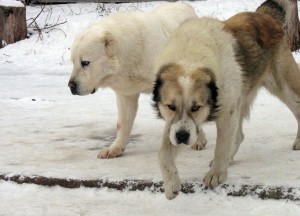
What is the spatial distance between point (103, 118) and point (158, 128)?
941 mm

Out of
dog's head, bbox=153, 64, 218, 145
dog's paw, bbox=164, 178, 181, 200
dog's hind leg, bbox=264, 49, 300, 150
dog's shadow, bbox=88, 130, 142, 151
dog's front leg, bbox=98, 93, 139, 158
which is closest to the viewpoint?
dog's head, bbox=153, 64, 218, 145

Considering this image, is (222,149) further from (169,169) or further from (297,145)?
(297,145)

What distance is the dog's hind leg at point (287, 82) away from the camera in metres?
5.05

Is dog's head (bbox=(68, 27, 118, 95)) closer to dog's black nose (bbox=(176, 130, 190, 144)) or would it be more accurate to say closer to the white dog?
the white dog

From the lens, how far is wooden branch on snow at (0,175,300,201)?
4016 millimetres

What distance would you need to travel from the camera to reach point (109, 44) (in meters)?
5.37

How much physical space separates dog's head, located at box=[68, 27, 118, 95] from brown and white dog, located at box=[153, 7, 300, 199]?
3.74 ft

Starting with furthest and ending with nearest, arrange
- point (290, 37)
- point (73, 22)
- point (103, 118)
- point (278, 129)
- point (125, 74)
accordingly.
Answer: point (73, 22)
point (290, 37)
point (103, 118)
point (278, 129)
point (125, 74)

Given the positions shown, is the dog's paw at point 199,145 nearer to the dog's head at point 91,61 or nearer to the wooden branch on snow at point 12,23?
the dog's head at point 91,61

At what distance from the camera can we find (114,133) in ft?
20.5

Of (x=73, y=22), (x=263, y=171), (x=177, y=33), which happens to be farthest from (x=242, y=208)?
(x=73, y=22)

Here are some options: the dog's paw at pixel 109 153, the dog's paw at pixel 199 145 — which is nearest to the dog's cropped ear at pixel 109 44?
the dog's paw at pixel 109 153

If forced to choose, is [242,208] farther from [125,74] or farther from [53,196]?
[125,74]

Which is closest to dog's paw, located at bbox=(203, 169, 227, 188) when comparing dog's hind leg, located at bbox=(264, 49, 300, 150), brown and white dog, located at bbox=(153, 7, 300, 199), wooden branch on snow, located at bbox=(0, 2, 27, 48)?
brown and white dog, located at bbox=(153, 7, 300, 199)
